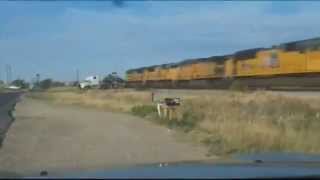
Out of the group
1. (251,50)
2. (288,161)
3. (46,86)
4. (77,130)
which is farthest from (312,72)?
(46,86)

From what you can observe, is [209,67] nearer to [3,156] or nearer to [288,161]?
[3,156]

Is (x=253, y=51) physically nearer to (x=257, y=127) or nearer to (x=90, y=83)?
(x=257, y=127)

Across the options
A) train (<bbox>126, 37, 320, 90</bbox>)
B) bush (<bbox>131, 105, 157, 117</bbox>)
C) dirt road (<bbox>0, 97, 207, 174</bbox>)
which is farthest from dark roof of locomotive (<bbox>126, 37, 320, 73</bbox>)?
dirt road (<bbox>0, 97, 207, 174</bbox>)

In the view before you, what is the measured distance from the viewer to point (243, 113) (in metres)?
29.5

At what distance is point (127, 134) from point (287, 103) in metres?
10.0

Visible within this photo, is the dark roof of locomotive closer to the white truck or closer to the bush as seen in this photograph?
the bush

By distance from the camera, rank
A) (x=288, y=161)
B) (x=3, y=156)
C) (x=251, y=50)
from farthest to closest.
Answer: (x=251, y=50), (x=3, y=156), (x=288, y=161)

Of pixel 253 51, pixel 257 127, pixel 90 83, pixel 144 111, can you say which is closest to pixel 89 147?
pixel 257 127

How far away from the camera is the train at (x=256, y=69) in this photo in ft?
162

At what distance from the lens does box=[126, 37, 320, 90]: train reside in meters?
49.4

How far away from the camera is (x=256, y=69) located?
6059cm

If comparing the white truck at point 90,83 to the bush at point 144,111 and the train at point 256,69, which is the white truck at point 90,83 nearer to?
the train at point 256,69

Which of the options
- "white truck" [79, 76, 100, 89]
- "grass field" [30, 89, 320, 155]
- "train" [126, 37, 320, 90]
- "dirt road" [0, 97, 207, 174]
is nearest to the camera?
"dirt road" [0, 97, 207, 174]

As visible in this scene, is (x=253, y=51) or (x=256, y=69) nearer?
(x=256, y=69)
